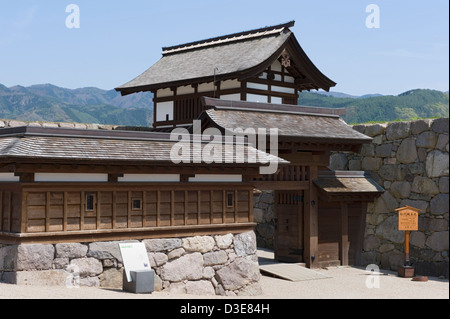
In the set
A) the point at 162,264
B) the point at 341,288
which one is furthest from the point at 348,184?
the point at 162,264

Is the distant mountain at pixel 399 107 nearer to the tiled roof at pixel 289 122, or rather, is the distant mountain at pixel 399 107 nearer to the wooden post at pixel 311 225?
the tiled roof at pixel 289 122

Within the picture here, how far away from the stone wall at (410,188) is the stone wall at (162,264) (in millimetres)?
7308

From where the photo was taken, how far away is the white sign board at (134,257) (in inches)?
604

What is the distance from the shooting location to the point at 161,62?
3038cm

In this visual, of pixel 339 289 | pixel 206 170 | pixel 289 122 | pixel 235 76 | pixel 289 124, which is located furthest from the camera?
pixel 235 76

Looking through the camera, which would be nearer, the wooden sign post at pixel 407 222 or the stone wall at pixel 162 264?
the stone wall at pixel 162 264

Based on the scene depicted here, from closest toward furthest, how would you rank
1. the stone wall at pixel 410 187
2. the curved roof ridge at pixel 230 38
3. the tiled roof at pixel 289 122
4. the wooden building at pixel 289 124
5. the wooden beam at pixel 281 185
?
the tiled roof at pixel 289 122 → the wooden beam at pixel 281 185 → the wooden building at pixel 289 124 → the stone wall at pixel 410 187 → the curved roof ridge at pixel 230 38

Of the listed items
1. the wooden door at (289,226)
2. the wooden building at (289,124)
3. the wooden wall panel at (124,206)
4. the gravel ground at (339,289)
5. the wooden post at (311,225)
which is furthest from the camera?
the wooden door at (289,226)

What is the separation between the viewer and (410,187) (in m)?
23.6

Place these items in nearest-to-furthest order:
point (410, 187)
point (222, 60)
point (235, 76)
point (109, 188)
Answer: point (109, 188), point (410, 187), point (235, 76), point (222, 60)

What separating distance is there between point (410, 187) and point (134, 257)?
1220 centimetres

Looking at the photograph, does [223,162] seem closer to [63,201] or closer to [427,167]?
[63,201]

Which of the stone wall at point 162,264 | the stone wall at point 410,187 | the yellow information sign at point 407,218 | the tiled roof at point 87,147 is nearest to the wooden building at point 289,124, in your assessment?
the stone wall at point 410,187

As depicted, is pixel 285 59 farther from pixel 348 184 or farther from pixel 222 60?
pixel 348 184
